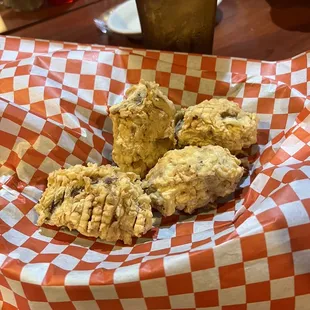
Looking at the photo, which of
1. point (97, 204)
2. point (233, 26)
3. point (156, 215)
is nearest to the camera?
point (97, 204)

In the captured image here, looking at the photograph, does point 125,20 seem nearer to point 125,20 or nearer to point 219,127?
point 125,20

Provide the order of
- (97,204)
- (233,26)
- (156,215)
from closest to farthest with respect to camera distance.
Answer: (97,204) → (156,215) → (233,26)

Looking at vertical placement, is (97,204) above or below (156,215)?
above

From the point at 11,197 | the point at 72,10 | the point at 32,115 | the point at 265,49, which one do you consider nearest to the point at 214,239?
the point at 11,197

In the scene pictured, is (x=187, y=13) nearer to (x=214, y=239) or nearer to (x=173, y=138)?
(x=173, y=138)

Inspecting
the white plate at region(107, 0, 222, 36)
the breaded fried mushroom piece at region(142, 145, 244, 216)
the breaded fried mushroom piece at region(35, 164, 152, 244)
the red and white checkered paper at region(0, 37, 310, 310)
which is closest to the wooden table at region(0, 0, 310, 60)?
the white plate at region(107, 0, 222, 36)

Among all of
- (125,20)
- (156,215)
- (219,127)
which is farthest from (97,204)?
(125,20)

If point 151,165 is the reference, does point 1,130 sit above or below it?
above
